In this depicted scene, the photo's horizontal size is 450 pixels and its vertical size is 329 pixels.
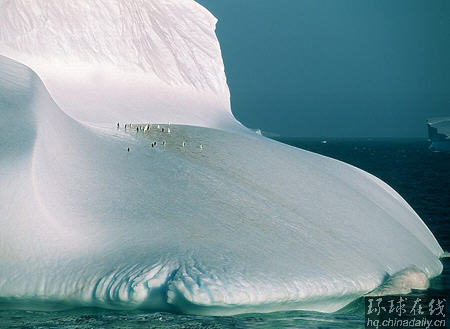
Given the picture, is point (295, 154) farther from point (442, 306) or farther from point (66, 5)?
point (66, 5)

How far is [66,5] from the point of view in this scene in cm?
2294

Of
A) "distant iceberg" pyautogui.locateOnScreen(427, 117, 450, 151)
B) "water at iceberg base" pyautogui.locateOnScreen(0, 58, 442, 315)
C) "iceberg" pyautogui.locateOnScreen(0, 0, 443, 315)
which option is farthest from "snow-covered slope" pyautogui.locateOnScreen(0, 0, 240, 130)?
"distant iceberg" pyautogui.locateOnScreen(427, 117, 450, 151)

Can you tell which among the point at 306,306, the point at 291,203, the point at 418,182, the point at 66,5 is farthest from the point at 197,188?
the point at 418,182

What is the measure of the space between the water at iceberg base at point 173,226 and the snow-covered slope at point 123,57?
438 cm

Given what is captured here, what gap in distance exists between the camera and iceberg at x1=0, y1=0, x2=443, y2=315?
9766 millimetres

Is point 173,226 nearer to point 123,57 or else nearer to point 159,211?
point 159,211

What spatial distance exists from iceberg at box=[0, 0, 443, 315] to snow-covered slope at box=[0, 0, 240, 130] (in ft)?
0.29

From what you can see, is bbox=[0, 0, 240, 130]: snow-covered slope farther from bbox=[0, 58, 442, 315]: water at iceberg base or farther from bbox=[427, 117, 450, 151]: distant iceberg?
bbox=[427, 117, 450, 151]: distant iceberg

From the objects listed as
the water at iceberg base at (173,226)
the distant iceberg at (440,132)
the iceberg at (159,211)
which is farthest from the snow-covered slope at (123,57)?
the distant iceberg at (440,132)

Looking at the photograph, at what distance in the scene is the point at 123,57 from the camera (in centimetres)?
2423

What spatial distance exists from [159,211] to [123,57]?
13.6 metres

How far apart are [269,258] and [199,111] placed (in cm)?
1585

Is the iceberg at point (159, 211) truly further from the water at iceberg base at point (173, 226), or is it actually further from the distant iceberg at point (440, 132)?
the distant iceberg at point (440, 132)

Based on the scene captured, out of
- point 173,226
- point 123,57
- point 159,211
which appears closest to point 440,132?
point 123,57
